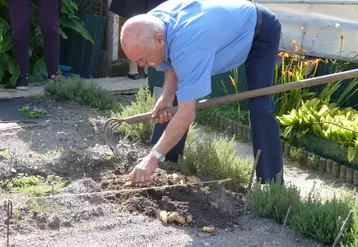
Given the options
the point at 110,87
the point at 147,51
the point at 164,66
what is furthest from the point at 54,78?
the point at 147,51

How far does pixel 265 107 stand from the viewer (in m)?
4.41

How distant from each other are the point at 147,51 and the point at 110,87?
4.46 meters

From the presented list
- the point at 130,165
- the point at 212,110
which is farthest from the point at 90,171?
the point at 212,110

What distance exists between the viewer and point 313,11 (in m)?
6.64

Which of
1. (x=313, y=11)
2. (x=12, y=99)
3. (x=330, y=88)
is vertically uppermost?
(x=313, y=11)

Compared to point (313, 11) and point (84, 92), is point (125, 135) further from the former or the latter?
point (313, 11)

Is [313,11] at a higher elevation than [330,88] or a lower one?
higher

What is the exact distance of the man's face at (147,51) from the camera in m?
3.61

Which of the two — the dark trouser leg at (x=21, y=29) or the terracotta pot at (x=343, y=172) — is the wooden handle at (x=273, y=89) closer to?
the terracotta pot at (x=343, y=172)

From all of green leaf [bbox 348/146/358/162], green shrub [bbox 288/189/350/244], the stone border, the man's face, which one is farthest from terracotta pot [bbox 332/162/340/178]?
the man's face

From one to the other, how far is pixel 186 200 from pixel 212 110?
98.0 inches

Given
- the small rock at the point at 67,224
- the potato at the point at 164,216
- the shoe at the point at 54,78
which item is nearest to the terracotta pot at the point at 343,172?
the potato at the point at 164,216

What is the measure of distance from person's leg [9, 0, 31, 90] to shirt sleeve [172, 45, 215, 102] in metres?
4.25

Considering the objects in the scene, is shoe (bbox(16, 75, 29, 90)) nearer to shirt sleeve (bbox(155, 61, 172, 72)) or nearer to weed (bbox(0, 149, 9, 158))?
weed (bbox(0, 149, 9, 158))
